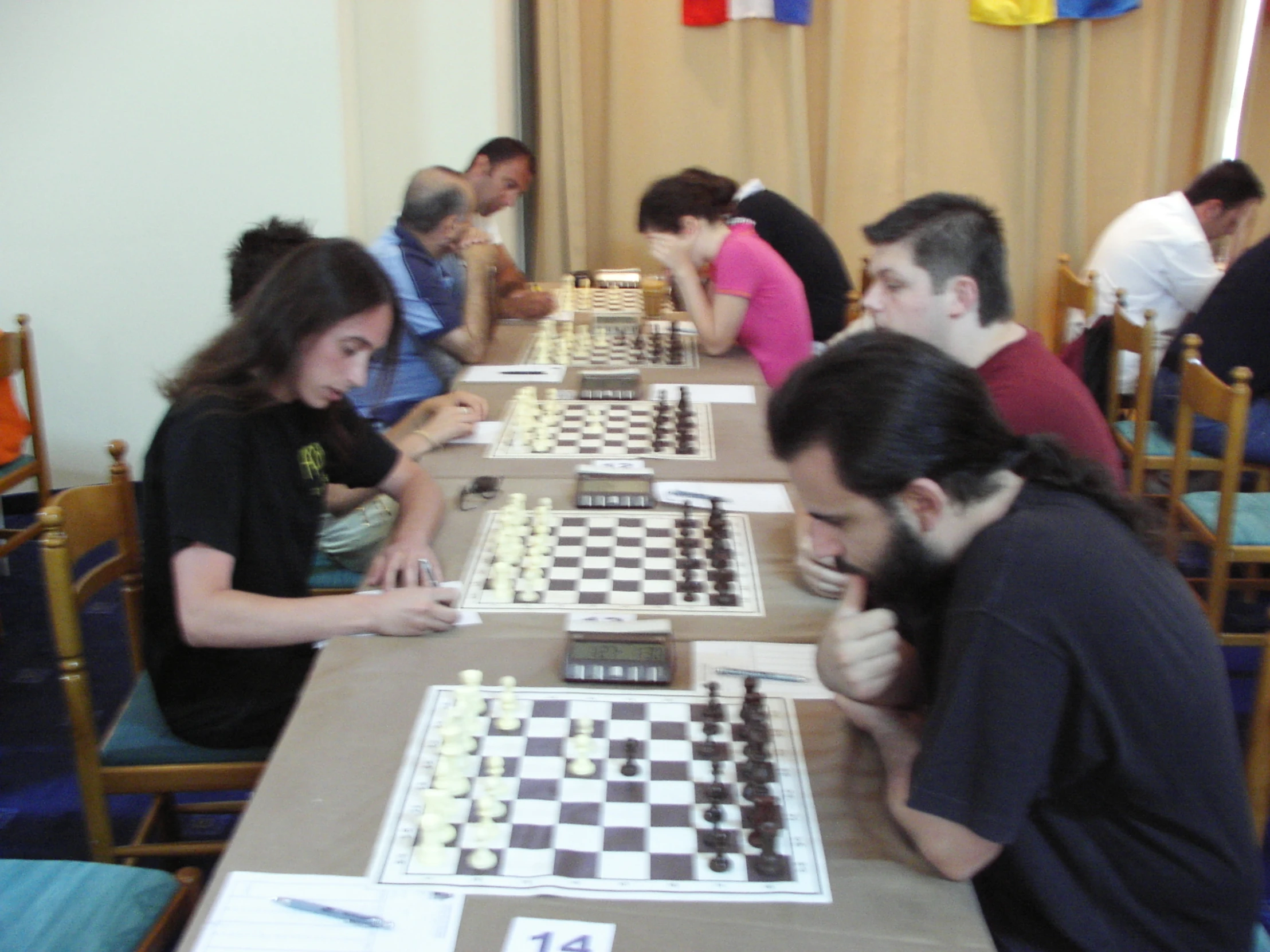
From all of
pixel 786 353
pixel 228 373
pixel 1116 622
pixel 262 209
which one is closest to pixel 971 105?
pixel 786 353

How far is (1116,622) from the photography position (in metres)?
1.06

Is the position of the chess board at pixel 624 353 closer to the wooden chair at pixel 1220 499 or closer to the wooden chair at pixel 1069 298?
the wooden chair at pixel 1069 298

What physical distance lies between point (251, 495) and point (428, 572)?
0.34 metres

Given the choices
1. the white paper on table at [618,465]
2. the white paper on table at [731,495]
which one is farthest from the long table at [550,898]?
the white paper on table at [618,465]

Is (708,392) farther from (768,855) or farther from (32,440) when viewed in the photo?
(32,440)

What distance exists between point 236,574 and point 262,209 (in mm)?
2777

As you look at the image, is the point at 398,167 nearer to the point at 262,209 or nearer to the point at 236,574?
the point at 262,209

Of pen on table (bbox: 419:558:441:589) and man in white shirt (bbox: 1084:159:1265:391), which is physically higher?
man in white shirt (bbox: 1084:159:1265:391)

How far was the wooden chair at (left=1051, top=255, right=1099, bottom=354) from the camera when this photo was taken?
13.4ft

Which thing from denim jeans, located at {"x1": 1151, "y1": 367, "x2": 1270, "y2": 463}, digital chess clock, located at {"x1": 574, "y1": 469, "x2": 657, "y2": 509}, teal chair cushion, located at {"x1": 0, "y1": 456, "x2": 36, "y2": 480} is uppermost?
digital chess clock, located at {"x1": 574, "y1": 469, "x2": 657, "y2": 509}

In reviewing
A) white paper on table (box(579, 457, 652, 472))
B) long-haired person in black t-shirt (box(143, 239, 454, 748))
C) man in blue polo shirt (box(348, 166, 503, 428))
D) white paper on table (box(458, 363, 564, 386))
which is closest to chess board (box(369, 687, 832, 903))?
long-haired person in black t-shirt (box(143, 239, 454, 748))

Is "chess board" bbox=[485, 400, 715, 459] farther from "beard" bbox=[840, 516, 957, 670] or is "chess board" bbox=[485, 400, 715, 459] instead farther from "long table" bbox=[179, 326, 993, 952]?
"beard" bbox=[840, 516, 957, 670]

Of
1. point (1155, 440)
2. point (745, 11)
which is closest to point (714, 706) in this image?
point (1155, 440)

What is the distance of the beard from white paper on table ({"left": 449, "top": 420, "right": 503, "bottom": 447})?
150 centimetres
